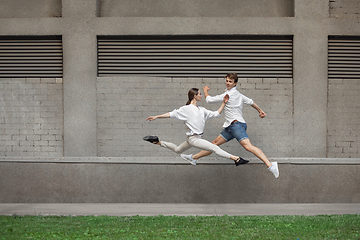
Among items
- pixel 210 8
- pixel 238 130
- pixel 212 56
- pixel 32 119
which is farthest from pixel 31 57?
pixel 238 130

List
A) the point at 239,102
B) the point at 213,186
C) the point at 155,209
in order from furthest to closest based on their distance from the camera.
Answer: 1. the point at 213,186
2. the point at 155,209
3. the point at 239,102

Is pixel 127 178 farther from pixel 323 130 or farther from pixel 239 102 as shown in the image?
pixel 323 130

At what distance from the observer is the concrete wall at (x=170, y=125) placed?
1036cm

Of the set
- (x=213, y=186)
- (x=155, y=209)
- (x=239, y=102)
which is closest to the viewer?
(x=239, y=102)

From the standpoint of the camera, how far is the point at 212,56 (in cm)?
1072

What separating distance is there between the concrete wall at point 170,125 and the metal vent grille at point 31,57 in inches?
10.5

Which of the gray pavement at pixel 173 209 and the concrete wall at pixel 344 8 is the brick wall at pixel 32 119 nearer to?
the gray pavement at pixel 173 209

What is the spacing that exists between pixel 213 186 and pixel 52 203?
388 centimetres

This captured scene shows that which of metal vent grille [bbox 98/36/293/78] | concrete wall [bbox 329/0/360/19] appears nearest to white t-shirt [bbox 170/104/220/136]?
metal vent grille [bbox 98/36/293/78]

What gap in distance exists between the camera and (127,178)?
34.2 feet

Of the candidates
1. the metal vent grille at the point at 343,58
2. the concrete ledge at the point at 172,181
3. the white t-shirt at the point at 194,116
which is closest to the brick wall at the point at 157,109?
the concrete ledge at the point at 172,181

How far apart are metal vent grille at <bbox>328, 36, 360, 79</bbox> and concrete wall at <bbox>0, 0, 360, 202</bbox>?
22cm

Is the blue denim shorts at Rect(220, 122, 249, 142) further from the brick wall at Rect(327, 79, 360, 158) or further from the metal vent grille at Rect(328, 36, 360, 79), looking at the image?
the metal vent grille at Rect(328, 36, 360, 79)

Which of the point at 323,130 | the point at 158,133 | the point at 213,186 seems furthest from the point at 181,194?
the point at 323,130
